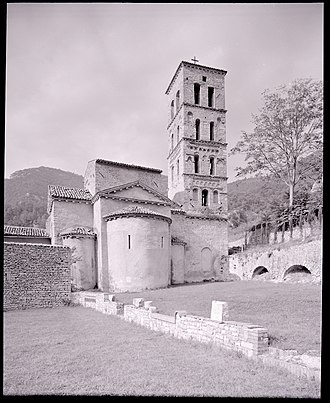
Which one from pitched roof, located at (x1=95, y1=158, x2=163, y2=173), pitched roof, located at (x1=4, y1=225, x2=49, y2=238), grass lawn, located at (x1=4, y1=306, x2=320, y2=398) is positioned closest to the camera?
grass lawn, located at (x1=4, y1=306, x2=320, y2=398)

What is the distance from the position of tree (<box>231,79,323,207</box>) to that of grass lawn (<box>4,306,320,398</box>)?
12.4 metres

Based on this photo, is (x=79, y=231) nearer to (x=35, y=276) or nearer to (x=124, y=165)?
(x=35, y=276)

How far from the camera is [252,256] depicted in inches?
874

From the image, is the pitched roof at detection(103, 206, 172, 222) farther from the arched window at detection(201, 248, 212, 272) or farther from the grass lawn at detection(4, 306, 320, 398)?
the grass lawn at detection(4, 306, 320, 398)

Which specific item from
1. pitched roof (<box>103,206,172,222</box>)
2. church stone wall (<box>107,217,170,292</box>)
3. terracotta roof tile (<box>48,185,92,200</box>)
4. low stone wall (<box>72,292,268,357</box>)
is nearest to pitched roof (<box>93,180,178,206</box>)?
terracotta roof tile (<box>48,185,92,200</box>)

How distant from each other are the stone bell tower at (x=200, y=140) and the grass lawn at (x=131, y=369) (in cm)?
1868

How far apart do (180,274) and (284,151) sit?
1021cm

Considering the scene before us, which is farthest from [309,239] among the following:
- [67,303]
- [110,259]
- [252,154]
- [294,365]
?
[294,365]

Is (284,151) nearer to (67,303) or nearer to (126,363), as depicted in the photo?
(67,303)

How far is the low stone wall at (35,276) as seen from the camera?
1227cm

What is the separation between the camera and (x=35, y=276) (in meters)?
12.8

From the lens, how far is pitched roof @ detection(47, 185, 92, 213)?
1926 centimetres

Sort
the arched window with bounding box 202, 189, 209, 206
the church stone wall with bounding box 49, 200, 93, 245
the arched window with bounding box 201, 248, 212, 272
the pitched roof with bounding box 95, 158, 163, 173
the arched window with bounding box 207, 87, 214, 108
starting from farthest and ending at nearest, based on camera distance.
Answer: the arched window with bounding box 207, 87, 214, 108
the arched window with bounding box 202, 189, 209, 206
the arched window with bounding box 201, 248, 212, 272
the pitched roof with bounding box 95, 158, 163, 173
the church stone wall with bounding box 49, 200, 93, 245

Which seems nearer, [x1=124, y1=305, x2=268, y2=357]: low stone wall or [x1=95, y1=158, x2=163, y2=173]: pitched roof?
[x1=124, y1=305, x2=268, y2=357]: low stone wall
